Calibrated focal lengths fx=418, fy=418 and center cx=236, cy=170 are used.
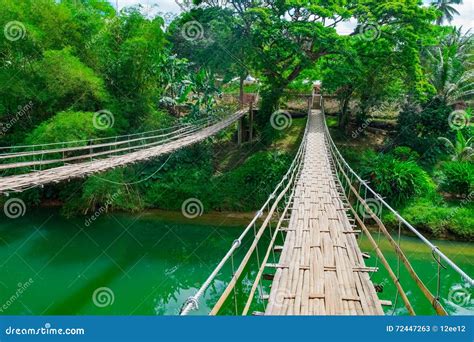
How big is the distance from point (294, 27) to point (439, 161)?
5.42m

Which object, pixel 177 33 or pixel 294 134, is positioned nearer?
pixel 294 134

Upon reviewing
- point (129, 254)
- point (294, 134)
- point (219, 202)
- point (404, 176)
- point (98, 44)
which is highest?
point (98, 44)

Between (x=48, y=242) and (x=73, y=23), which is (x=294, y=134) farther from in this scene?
(x=48, y=242)

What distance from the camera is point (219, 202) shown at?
1041 centimetres

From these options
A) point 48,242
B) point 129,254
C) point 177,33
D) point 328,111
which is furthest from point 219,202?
point 177,33
